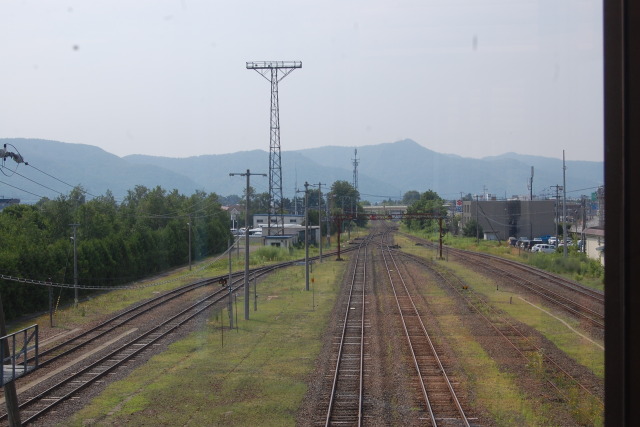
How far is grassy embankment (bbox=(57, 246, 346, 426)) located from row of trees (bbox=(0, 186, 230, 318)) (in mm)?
7297

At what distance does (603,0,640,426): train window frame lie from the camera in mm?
1792

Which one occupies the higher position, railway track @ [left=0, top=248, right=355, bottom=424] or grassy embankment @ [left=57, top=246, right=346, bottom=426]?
grassy embankment @ [left=57, top=246, right=346, bottom=426]

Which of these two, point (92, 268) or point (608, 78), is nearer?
point (608, 78)

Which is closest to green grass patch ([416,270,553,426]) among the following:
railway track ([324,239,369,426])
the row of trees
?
railway track ([324,239,369,426])

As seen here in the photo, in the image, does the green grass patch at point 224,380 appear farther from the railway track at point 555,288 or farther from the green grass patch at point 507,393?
the railway track at point 555,288

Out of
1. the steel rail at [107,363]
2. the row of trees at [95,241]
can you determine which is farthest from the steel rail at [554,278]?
the row of trees at [95,241]

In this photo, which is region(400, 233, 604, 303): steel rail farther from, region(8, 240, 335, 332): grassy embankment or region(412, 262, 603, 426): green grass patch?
region(8, 240, 335, 332): grassy embankment

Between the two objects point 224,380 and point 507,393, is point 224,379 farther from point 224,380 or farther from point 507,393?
point 507,393

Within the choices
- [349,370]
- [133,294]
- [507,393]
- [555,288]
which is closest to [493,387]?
[507,393]

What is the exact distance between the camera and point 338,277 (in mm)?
27203

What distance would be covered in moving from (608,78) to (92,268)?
25.9 meters

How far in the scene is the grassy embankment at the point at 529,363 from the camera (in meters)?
8.16

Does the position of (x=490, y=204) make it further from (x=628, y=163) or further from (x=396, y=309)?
(x=628, y=163)

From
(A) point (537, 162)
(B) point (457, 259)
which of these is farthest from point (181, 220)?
(A) point (537, 162)
